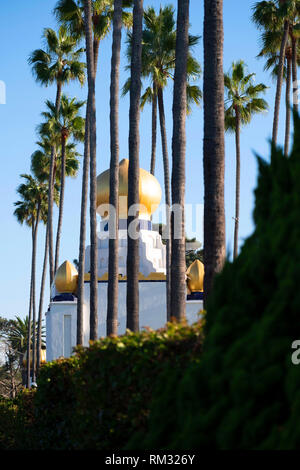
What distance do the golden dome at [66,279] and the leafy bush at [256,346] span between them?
3850 cm

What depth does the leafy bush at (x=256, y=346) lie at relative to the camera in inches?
167

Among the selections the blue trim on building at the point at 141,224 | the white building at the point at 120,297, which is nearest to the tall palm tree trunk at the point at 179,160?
the white building at the point at 120,297

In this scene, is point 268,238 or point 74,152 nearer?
point 268,238

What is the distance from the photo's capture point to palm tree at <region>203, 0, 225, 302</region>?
10836mm

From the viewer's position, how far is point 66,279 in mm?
43438

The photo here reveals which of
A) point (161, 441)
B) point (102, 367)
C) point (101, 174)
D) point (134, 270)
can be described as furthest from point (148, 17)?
point (161, 441)

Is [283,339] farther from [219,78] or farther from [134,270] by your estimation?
[134,270]

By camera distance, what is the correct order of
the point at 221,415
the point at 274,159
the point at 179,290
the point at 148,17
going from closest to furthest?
the point at 221,415
the point at 274,159
the point at 179,290
the point at 148,17

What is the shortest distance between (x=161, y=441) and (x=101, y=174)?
135 feet

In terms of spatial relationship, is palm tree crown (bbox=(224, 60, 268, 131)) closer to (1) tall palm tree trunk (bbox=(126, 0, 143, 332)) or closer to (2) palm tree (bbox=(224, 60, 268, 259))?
(2) palm tree (bbox=(224, 60, 268, 259))

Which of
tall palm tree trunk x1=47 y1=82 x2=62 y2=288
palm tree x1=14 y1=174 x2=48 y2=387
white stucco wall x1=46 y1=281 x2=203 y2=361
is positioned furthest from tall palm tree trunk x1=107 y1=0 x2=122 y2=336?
palm tree x1=14 y1=174 x2=48 y2=387

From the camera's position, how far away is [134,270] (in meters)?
18.7

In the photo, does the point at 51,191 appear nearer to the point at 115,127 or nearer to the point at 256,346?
the point at 115,127

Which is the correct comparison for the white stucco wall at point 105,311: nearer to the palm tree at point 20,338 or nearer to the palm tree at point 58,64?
the palm tree at point 58,64
